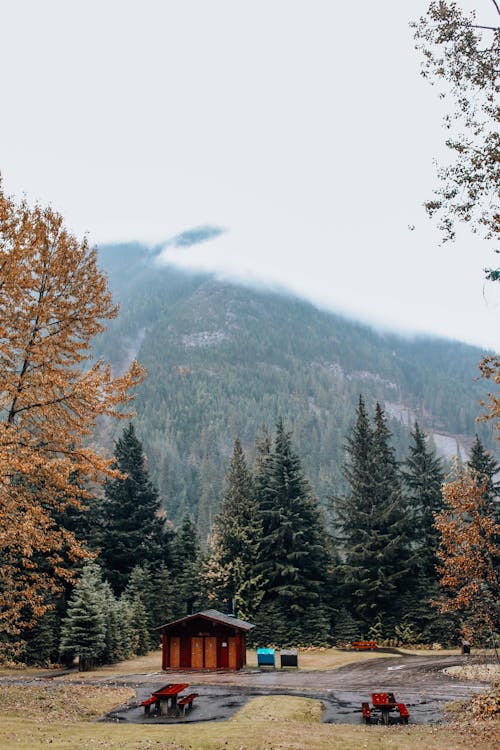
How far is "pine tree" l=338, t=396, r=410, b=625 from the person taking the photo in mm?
45844

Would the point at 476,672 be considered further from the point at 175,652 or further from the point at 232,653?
the point at 175,652

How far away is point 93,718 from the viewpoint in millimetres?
18031

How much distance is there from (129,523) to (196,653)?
1752 centimetres

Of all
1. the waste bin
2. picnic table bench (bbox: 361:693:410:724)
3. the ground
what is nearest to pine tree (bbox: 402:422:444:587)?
the ground

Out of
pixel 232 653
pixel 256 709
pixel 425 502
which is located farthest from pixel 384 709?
pixel 425 502

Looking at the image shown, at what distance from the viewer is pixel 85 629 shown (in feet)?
113

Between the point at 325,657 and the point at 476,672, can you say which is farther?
the point at 325,657

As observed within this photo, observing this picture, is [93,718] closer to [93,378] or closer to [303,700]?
[303,700]

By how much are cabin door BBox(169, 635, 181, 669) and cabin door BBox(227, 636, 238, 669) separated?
308cm

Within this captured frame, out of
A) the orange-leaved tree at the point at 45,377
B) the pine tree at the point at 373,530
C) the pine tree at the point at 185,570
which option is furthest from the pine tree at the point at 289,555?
the orange-leaved tree at the point at 45,377

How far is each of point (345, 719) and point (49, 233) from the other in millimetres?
17710

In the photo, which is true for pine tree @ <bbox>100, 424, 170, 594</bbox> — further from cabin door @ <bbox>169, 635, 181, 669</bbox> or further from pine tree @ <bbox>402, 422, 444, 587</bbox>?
pine tree @ <bbox>402, 422, 444, 587</bbox>

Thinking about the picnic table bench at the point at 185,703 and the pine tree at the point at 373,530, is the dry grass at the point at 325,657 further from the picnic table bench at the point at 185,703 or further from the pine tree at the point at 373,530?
the picnic table bench at the point at 185,703

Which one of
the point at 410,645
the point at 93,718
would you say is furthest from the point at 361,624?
the point at 93,718
